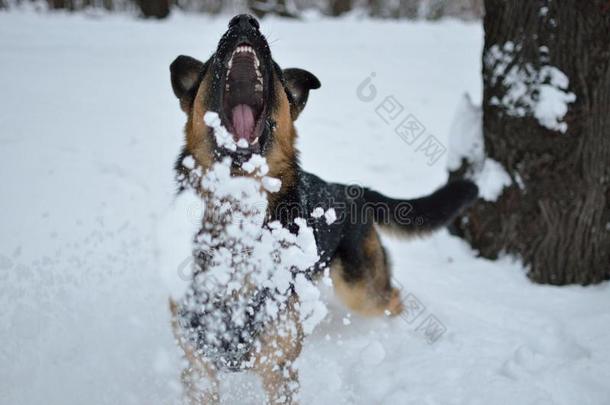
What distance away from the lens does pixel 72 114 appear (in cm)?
600

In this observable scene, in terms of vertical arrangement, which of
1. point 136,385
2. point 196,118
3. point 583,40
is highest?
point 583,40

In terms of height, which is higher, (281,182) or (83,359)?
(281,182)

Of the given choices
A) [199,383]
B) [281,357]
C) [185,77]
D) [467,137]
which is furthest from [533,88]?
[199,383]

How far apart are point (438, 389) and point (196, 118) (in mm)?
2212

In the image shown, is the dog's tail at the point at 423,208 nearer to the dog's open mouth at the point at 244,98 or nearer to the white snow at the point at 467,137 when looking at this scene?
the white snow at the point at 467,137

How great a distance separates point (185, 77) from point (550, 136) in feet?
9.36

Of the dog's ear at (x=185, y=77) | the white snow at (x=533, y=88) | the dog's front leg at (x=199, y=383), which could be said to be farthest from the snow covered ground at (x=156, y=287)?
the white snow at (x=533, y=88)

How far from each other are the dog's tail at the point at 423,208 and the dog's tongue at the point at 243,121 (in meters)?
1.42

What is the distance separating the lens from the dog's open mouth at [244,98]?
102 inches

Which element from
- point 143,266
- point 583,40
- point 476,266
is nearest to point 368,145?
point 476,266

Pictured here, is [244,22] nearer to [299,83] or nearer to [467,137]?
[299,83]

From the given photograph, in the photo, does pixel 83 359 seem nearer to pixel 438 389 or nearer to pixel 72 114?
pixel 438 389

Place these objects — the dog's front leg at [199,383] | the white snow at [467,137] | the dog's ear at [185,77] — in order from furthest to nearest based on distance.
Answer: the white snow at [467,137] → the dog's ear at [185,77] → the dog's front leg at [199,383]

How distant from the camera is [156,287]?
3.79m
